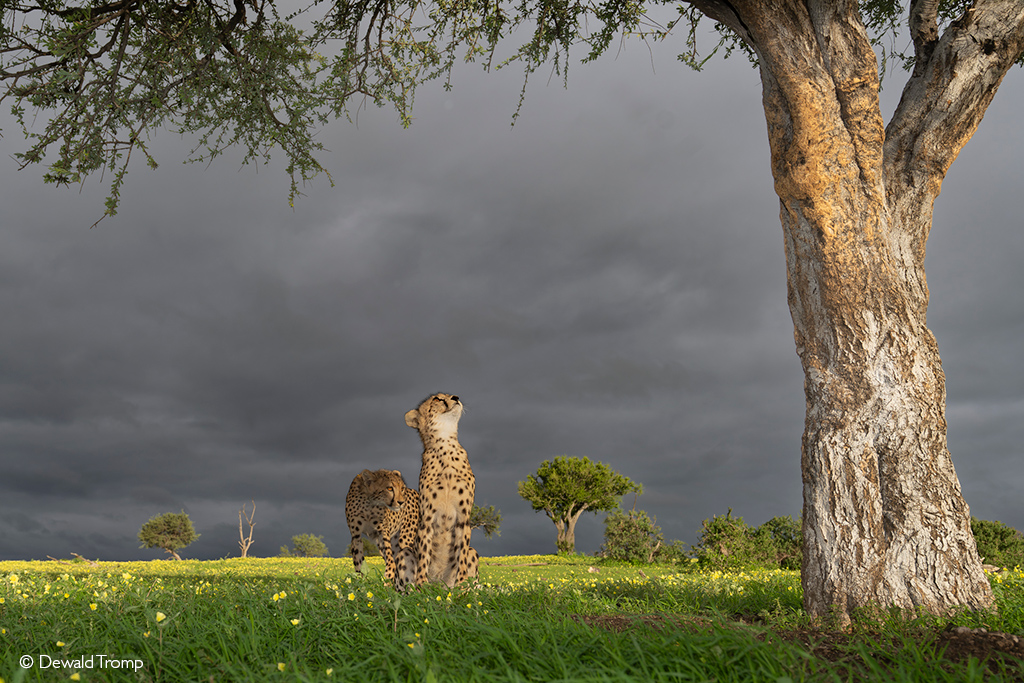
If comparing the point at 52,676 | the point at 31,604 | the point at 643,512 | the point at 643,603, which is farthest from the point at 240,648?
the point at 643,512

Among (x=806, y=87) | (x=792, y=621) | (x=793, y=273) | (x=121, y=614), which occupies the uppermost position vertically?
(x=806, y=87)

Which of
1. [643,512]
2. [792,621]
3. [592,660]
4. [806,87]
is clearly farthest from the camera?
[643,512]

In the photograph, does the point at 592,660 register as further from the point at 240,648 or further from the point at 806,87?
the point at 806,87

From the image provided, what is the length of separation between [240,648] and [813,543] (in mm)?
4866

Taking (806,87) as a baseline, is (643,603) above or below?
below

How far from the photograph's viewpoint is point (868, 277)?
6.20m

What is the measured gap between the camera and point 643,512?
2262 cm

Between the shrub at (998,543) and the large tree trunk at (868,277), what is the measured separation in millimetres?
13330

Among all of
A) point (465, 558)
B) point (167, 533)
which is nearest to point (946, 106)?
point (465, 558)

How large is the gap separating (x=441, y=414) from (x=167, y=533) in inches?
1656

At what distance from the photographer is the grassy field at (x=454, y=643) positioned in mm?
3555

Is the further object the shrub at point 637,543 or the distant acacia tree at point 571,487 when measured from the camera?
the distant acacia tree at point 571,487

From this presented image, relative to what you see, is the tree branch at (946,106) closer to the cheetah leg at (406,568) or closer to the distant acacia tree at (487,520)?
the cheetah leg at (406,568)


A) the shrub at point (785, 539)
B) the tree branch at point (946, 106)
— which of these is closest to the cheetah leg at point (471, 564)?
the tree branch at point (946, 106)
